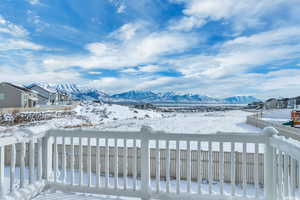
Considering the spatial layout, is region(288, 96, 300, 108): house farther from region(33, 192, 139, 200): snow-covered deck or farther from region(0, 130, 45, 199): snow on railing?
region(0, 130, 45, 199): snow on railing

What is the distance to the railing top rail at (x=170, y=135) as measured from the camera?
6.32 feet

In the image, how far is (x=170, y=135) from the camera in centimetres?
204

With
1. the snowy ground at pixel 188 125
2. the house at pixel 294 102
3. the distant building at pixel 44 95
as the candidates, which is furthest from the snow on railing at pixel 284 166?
the distant building at pixel 44 95

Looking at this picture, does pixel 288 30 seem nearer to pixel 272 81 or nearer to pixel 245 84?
pixel 272 81

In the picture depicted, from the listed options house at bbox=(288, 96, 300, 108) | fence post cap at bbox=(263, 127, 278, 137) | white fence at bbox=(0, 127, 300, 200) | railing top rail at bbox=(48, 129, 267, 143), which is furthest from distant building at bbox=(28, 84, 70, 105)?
house at bbox=(288, 96, 300, 108)

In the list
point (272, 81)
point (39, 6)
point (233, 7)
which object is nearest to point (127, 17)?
point (39, 6)

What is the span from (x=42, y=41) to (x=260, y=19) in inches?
295

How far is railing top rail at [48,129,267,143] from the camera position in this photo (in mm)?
1927

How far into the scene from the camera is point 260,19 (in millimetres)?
5711

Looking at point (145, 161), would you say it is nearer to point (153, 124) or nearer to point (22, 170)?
point (22, 170)

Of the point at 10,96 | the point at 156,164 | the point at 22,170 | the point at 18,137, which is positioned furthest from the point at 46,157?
the point at 10,96

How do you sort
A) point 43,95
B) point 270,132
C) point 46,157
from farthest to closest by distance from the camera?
1. point 43,95
2. point 46,157
3. point 270,132

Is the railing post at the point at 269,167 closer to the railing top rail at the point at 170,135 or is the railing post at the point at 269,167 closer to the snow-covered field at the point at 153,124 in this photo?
the railing top rail at the point at 170,135

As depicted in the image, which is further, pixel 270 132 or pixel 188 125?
pixel 188 125
